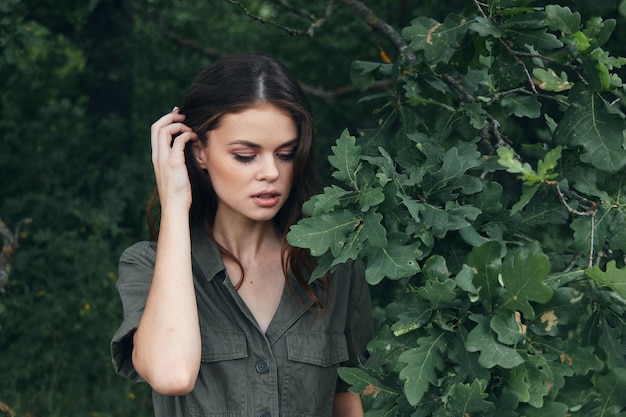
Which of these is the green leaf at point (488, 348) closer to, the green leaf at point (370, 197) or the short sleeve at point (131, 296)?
the green leaf at point (370, 197)

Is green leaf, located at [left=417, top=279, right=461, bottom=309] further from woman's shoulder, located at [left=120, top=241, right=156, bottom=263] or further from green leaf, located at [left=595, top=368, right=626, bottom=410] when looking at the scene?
woman's shoulder, located at [left=120, top=241, right=156, bottom=263]

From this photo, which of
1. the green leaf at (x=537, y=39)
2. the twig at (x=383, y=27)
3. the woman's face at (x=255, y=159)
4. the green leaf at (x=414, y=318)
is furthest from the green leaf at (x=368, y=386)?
the twig at (x=383, y=27)

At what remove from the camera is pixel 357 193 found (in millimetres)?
2070

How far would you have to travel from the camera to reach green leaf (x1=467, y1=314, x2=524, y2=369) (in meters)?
1.81

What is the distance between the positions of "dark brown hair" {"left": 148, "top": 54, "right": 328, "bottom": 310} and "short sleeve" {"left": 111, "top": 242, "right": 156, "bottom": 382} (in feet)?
0.68

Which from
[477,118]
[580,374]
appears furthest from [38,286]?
[580,374]

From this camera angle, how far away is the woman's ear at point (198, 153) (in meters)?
2.63

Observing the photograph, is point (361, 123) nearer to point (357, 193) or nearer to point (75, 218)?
point (75, 218)

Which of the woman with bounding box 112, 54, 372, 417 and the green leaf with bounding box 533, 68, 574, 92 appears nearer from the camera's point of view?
the green leaf with bounding box 533, 68, 574, 92

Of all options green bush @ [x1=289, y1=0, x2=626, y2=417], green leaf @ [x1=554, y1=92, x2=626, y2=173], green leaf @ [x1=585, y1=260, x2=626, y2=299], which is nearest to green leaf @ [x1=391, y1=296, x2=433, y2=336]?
green bush @ [x1=289, y1=0, x2=626, y2=417]

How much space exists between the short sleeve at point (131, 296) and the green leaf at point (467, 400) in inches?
36.8

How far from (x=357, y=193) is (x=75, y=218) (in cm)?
403

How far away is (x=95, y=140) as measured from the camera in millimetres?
5973

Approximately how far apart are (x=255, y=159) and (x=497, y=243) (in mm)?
810
